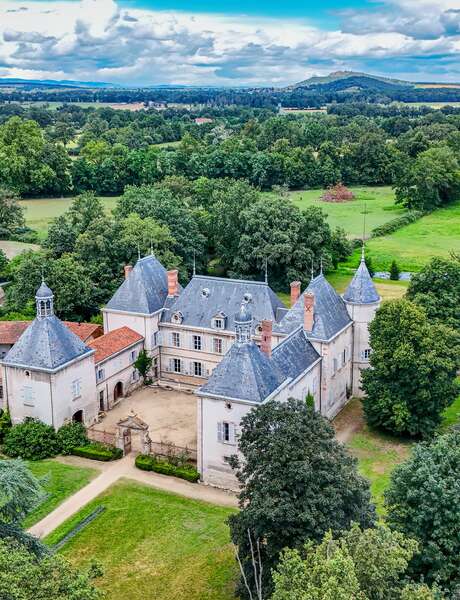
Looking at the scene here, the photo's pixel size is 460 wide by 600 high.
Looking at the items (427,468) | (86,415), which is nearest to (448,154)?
(86,415)

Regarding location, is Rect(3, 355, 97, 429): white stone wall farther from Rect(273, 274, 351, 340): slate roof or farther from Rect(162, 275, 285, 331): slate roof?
Rect(273, 274, 351, 340): slate roof

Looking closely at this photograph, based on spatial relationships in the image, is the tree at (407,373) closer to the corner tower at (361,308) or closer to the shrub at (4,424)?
the corner tower at (361,308)

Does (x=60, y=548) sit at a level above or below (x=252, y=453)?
below

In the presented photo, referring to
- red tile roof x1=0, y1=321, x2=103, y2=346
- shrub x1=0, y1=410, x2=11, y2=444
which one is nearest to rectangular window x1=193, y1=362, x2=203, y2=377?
red tile roof x1=0, y1=321, x2=103, y2=346

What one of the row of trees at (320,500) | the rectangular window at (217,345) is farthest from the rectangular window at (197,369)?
the row of trees at (320,500)

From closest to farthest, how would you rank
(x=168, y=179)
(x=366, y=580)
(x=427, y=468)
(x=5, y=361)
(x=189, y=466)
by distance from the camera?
(x=366, y=580) → (x=427, y=468) → (x=189, y=466) → (x=5, y=361) → (x=168, y=179)

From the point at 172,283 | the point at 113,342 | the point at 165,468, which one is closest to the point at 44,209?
the point at 172,283

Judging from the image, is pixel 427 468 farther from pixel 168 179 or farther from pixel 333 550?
pixel 168 179

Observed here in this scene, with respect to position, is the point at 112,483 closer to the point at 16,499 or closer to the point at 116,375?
the point at 116,375

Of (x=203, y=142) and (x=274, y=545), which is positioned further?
(x=203, y=142)
